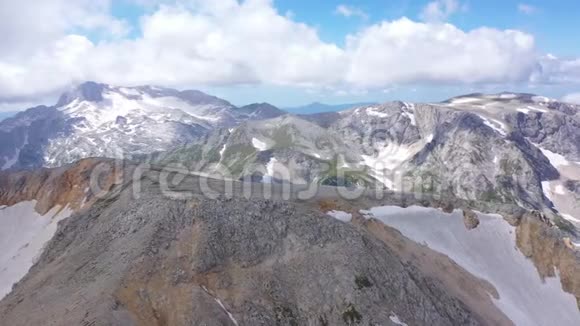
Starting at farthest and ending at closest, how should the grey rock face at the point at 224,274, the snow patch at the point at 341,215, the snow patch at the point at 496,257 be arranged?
the snow patch at the point at 341,215 → the snow patch at the point at 496,257 → the grey rock face at the point at 224,274

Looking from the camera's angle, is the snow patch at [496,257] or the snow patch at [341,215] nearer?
the snow patch at [496,257]

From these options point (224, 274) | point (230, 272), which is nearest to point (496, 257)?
point (230, 272)

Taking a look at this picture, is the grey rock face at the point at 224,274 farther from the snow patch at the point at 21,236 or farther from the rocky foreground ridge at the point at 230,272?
the snow patch at the point at 21,236

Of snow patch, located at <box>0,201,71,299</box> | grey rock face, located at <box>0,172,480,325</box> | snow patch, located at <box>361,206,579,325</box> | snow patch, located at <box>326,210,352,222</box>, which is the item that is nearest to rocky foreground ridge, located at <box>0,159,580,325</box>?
grey rock face, located at <box>0,172,480,325</box>

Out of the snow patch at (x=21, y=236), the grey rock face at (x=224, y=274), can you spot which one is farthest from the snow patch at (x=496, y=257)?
the snow patch at (x=21, y=236)

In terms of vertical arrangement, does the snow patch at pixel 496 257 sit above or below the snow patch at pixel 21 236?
below

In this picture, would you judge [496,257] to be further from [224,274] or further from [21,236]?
[21,236]

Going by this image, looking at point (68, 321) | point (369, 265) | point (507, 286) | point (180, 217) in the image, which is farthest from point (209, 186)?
point (507, 286)
